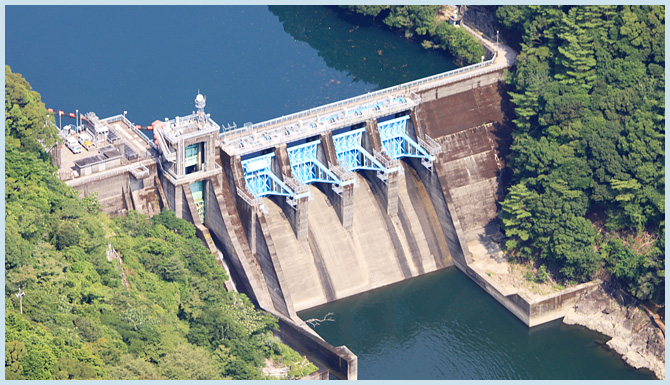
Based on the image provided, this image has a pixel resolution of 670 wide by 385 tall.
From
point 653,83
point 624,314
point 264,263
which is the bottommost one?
point 624,314

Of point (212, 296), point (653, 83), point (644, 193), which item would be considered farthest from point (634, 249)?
point (212, 296)

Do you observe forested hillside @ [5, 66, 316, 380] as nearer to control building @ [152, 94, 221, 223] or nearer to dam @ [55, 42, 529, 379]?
control building @ [152, 94, 221, 223]

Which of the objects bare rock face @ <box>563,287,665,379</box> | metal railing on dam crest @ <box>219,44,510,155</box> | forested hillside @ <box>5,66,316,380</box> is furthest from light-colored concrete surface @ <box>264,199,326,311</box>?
bare rock face @ <box>563,287,665,379</box>

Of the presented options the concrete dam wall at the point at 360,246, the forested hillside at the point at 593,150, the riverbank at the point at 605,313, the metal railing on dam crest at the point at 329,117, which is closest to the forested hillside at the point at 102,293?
the concrete dam wall at the point at 360,246

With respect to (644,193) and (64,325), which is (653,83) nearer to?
(644,193)

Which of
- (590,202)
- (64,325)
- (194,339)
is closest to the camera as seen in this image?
(64,325)

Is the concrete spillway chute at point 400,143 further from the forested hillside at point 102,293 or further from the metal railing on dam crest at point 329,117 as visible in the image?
the forested hillside at point 102,293
